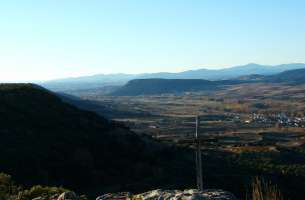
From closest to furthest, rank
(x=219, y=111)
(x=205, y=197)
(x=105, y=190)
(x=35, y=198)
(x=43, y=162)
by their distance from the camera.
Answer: (x=205, y=197), (x=35, y=198), (x=105, y=190), (x=43, y=162), (x=219, y=111)

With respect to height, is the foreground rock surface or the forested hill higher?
the foreground rock surface

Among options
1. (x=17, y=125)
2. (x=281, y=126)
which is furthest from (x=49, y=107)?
(x=281, y=126)

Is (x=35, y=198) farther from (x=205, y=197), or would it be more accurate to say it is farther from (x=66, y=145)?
(x=66, y=145)

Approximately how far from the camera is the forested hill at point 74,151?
31.4 meters

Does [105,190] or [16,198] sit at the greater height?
[16,198]

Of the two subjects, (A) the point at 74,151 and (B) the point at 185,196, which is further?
(A) the point at 74,151

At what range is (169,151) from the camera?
44031 millimetres

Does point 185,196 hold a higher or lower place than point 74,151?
higher

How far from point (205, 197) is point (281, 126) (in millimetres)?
132958

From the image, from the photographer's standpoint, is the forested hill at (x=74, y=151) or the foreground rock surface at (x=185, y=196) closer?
the foreground rock surface at (x=185, y=196)

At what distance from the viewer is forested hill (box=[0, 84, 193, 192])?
3142 centimetres

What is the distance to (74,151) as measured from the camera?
3662cm

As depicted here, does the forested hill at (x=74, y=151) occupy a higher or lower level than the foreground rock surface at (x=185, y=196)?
lower

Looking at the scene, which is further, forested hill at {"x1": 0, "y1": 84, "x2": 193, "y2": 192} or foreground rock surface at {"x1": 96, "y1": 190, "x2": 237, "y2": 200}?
forested hill at {"x1": 0, "y1": 84, "x2": 193, "y2": 192}
